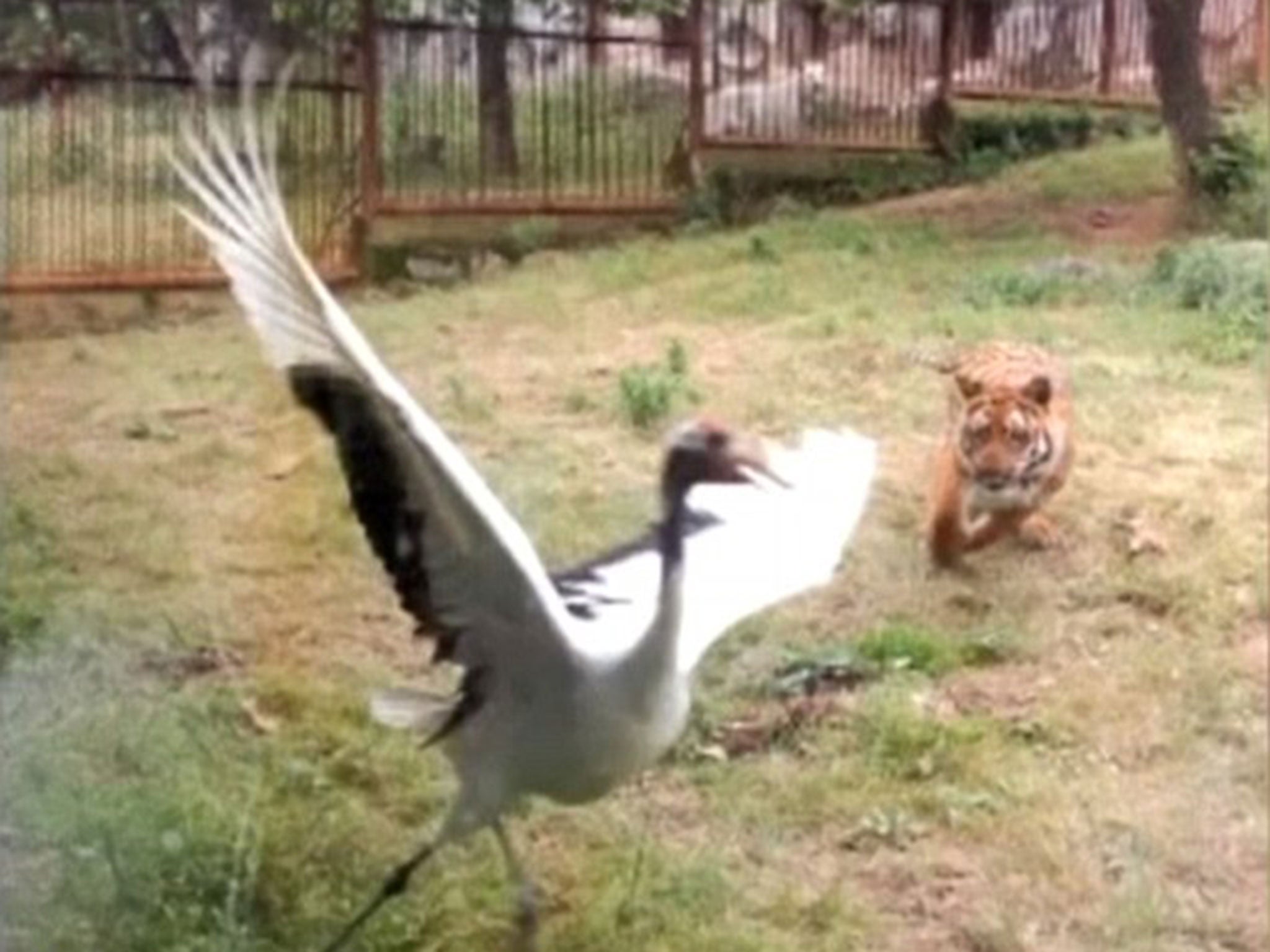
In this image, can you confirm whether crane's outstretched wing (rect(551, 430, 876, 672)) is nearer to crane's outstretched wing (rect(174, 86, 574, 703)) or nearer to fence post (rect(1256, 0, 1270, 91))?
crane's outstretched wing (rect(174, 86, 574, 703))

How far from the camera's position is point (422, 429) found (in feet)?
4.24

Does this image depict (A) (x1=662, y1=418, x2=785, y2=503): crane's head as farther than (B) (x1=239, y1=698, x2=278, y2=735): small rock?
No

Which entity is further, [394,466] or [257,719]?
[257,719]

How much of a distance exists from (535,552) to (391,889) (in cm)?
18

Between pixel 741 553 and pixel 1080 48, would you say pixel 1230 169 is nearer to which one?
pixel 1080 48

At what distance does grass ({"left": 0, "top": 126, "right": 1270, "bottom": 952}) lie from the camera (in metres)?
1.30

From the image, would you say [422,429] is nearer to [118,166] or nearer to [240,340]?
[240,340]

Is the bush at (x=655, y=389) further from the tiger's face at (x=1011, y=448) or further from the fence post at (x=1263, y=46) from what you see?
the fence post at (x=1263, y=46)

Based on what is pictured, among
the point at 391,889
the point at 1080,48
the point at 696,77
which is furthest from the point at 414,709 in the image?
the point at 1080,48

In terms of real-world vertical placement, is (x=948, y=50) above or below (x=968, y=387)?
above

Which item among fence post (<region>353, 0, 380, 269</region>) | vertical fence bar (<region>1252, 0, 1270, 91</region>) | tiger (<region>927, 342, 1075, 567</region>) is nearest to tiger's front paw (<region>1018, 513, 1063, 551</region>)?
tiger (<region>927, 342, 1075, 567</region>)

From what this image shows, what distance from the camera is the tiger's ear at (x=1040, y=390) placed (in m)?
1.32

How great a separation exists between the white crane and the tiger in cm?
4

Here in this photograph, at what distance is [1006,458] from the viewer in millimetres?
1321
